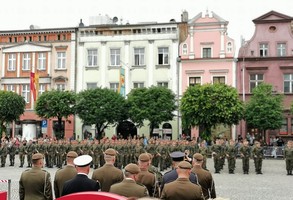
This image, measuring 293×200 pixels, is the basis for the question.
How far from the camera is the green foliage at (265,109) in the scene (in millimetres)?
36031

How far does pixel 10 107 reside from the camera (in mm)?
40406

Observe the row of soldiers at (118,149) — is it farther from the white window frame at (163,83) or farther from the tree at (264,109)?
the white window frame at (163,83)

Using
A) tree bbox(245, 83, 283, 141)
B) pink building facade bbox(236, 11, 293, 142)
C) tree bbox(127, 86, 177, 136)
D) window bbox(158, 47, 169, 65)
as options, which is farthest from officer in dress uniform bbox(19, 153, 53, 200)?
window bbox(158, 47, 169, 65)

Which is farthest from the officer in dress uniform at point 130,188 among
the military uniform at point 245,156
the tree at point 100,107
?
the tree at point 100,107

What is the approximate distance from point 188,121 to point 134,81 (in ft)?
28.3

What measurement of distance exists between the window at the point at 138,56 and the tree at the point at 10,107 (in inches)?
423

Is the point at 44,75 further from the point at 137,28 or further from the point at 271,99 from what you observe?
the point at 271,99

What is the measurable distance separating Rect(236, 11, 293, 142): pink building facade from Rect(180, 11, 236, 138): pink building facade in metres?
1.12

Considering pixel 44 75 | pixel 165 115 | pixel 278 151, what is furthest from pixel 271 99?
pixel 44 75

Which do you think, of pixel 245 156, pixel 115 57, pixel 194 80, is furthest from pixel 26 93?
pixel 245 156

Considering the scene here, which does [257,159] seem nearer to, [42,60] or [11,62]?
[42,60]

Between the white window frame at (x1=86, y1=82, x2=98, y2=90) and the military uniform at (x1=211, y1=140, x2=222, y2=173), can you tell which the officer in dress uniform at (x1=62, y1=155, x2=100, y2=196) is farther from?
the white window frame at (x1=86, y1=82, x2=98, y2=90)

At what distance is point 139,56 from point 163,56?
226 centimetres

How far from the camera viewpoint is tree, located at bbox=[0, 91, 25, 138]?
40375 mm
